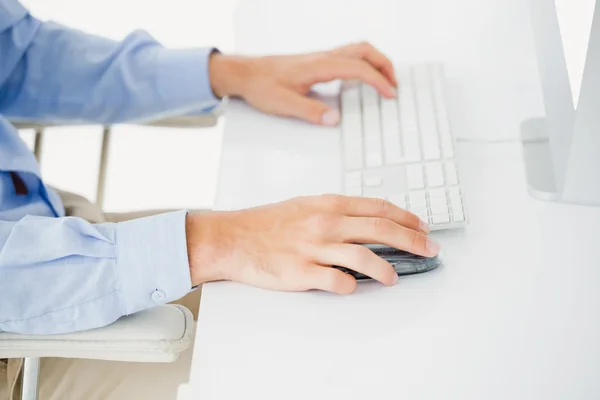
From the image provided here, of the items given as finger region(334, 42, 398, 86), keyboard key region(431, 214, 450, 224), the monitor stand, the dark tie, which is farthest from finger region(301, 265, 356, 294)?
the dark tie

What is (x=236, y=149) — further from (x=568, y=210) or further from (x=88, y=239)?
(x=568, y=210)

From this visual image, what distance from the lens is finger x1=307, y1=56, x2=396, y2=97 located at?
0.93 m

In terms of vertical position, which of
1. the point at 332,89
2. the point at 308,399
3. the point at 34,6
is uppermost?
the point at 34,6

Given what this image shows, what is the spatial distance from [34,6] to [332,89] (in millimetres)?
1777

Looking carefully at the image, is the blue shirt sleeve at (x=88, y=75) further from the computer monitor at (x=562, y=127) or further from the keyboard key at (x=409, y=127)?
the computer monitor at (x=562, y=127)

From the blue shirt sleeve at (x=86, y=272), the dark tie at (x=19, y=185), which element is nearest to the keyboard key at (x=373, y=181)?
the blue shirt sleeve at (x=86, y=272)

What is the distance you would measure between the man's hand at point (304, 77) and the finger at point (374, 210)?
205mm

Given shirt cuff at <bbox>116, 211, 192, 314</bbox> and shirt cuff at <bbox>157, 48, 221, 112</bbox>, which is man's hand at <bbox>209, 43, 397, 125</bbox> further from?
shirt cuff at <bbox>116, 211, 192, 314</bbox>

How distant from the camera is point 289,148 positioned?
896 mm

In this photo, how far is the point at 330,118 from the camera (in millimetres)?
917

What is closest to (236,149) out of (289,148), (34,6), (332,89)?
(289,148)

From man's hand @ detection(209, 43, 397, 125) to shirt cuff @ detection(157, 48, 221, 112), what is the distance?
52mm

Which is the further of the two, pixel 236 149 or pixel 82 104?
pixel 82 104

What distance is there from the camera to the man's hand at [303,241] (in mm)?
701
